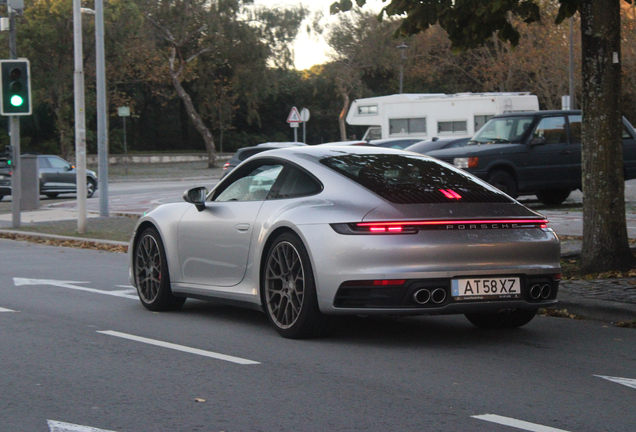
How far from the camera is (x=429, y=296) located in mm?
6406

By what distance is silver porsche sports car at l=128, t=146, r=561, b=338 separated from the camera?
6.39m

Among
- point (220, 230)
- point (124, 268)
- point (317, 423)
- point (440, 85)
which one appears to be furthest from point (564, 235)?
point (440, 85)

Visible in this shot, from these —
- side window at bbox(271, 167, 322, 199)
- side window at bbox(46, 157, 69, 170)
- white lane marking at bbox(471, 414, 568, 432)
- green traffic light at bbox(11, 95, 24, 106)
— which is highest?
green traffic light at bbox(11, 95, 24, 106)

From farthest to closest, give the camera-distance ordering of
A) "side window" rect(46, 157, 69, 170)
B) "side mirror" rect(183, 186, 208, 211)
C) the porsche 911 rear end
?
"side window" rect(46, 157, 69, 170) → "side mirror" rect(183, 186, 208, 211) → the porsche 911 rear end

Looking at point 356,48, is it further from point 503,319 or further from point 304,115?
point 503,319

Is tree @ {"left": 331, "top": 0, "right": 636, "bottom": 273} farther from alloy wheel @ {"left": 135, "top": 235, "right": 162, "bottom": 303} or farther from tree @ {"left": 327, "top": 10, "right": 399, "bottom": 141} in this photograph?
tree @ {"left": 327, "top": 10, "right": 399, "bottom": 141}

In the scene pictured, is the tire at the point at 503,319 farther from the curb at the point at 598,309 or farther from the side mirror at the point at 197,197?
the side mirror at the point at 197,197

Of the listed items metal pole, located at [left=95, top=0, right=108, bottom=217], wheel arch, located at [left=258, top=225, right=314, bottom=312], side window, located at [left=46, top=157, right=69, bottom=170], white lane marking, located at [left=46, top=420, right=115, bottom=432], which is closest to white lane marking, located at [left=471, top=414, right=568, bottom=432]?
white lane marking, located at [left=46, top=420, right=115, bottom=432]

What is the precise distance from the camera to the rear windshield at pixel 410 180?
22.1 ft

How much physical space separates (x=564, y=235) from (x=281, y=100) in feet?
191

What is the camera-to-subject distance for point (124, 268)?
12.6 metres

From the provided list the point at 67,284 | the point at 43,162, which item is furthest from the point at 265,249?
the point at 43,162

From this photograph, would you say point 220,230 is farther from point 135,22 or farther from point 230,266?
point 135,22

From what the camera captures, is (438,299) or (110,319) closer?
(438,299)
